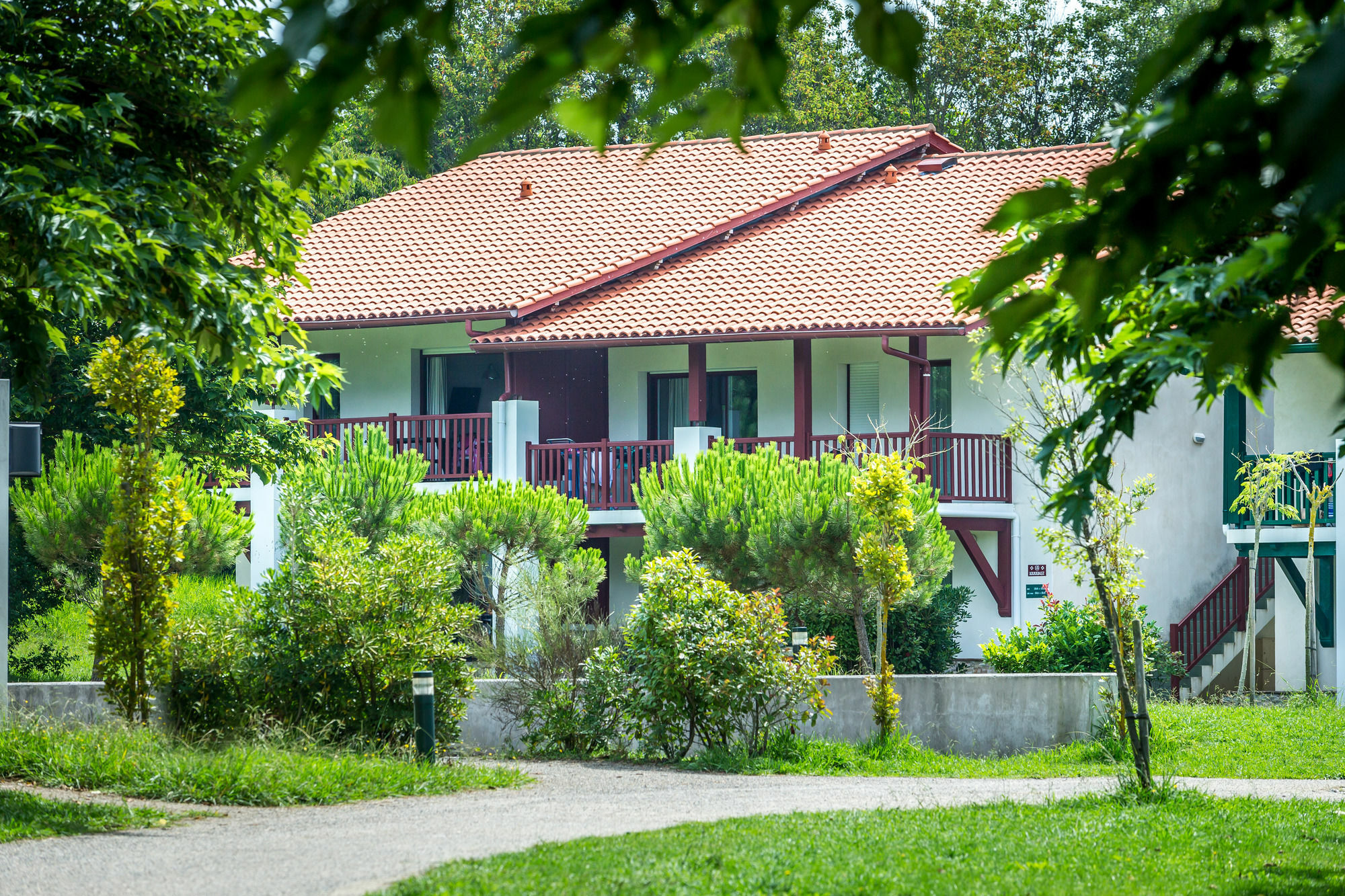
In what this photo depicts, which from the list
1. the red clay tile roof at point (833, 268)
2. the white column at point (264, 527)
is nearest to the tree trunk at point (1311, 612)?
the red clay tile roof at point (833, 268)

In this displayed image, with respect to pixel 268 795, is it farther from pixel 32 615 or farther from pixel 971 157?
pixel 971 157

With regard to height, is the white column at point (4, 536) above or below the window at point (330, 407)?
below

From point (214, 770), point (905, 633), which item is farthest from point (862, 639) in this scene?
point (214, 770)

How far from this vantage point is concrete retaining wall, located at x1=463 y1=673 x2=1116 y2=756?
15742 mm

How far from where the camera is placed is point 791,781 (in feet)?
42.2

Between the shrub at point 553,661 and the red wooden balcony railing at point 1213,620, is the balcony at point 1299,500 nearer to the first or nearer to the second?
the red wooden balcony railing at point 1213,620

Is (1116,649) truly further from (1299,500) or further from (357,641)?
(1299,500)

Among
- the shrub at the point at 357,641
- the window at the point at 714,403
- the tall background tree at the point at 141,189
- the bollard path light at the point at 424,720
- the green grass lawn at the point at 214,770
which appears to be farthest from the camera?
the window at the point at 714,403

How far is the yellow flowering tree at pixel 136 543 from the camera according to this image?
12.7 m

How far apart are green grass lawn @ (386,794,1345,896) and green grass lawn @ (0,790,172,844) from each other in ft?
9.78

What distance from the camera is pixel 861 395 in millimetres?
25109

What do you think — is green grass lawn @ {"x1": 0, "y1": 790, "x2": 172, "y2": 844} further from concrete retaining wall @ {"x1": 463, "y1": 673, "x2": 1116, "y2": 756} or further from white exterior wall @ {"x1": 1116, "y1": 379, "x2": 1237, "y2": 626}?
white exterior wall @ {"x1": 1116, "y1": 379, "x2": 1237, "y2": 626}

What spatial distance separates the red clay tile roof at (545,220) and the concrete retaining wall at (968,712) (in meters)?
10.5

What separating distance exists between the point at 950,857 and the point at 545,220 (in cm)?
2208
